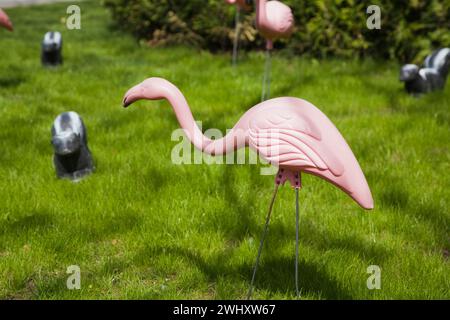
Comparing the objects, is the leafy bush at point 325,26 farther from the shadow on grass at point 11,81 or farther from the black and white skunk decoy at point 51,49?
the shadow on grass at point 11,81

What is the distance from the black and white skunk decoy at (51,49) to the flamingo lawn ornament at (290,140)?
5265 mm

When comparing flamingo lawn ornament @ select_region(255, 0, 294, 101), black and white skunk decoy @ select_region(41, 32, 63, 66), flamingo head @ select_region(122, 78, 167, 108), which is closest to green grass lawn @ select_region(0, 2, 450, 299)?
flamingo lawn ornament @ select_region(255, 0, 294, 101)

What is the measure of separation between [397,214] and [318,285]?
3.49 feet

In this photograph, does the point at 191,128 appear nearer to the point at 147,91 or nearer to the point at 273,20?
the point at 147,91

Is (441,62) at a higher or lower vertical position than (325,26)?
lower

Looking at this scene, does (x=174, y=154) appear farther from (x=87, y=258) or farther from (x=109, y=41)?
(x=109, y=41)

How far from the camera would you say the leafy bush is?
6961 millimetres

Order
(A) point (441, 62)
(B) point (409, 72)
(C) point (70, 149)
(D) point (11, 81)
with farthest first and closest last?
(D) point (11, 81)
(A) point (441, 62)
(B) point (409, 72)
(C) point (70, 149)

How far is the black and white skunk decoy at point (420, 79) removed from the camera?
19.4 ft

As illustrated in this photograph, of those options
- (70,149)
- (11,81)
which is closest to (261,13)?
(70,149)

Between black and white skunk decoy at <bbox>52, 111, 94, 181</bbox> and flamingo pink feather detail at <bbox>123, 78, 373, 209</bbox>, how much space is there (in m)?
1.59

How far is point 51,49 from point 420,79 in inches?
193

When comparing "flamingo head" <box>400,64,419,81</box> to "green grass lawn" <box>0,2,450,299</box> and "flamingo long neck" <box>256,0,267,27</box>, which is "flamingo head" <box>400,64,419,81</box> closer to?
"green grass lawn" <box>0,2,450,299</box>

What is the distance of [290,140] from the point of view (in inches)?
96.0
